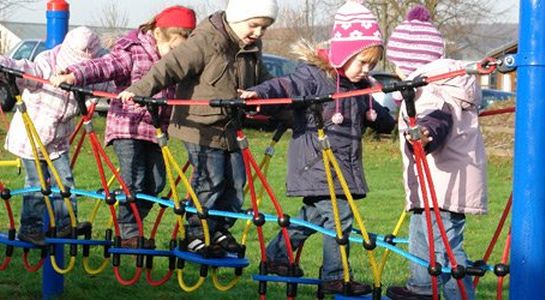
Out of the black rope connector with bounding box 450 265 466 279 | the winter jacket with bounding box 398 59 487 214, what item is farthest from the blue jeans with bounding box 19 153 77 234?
the black rope connector with bounding box 450 265 466 279

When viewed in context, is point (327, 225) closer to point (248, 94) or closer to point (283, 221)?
point (283, 221)

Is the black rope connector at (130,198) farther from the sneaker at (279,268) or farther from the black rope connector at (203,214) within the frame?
the sneaker at (279,268)

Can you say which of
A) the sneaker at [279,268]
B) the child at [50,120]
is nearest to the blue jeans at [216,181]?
the sneaker at [279,268]

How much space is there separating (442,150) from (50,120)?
2396mm

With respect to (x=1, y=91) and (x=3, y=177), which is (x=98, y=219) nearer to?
(x=3, y=177)

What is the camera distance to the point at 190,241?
5398mm

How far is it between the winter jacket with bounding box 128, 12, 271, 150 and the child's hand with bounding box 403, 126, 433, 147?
119 centimetres

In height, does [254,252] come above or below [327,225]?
below

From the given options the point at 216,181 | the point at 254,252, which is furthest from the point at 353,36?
the point at 254,252

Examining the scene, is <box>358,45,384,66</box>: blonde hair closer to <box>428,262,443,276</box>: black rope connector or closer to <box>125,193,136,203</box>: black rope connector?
<box>428,262,443,276</box>: black rope connector

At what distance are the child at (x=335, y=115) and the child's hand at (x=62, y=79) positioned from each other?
107 centimetres

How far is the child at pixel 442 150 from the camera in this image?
4680 millimetres

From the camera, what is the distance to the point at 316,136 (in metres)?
5.06

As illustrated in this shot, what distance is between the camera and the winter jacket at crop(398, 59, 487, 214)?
185 inches
